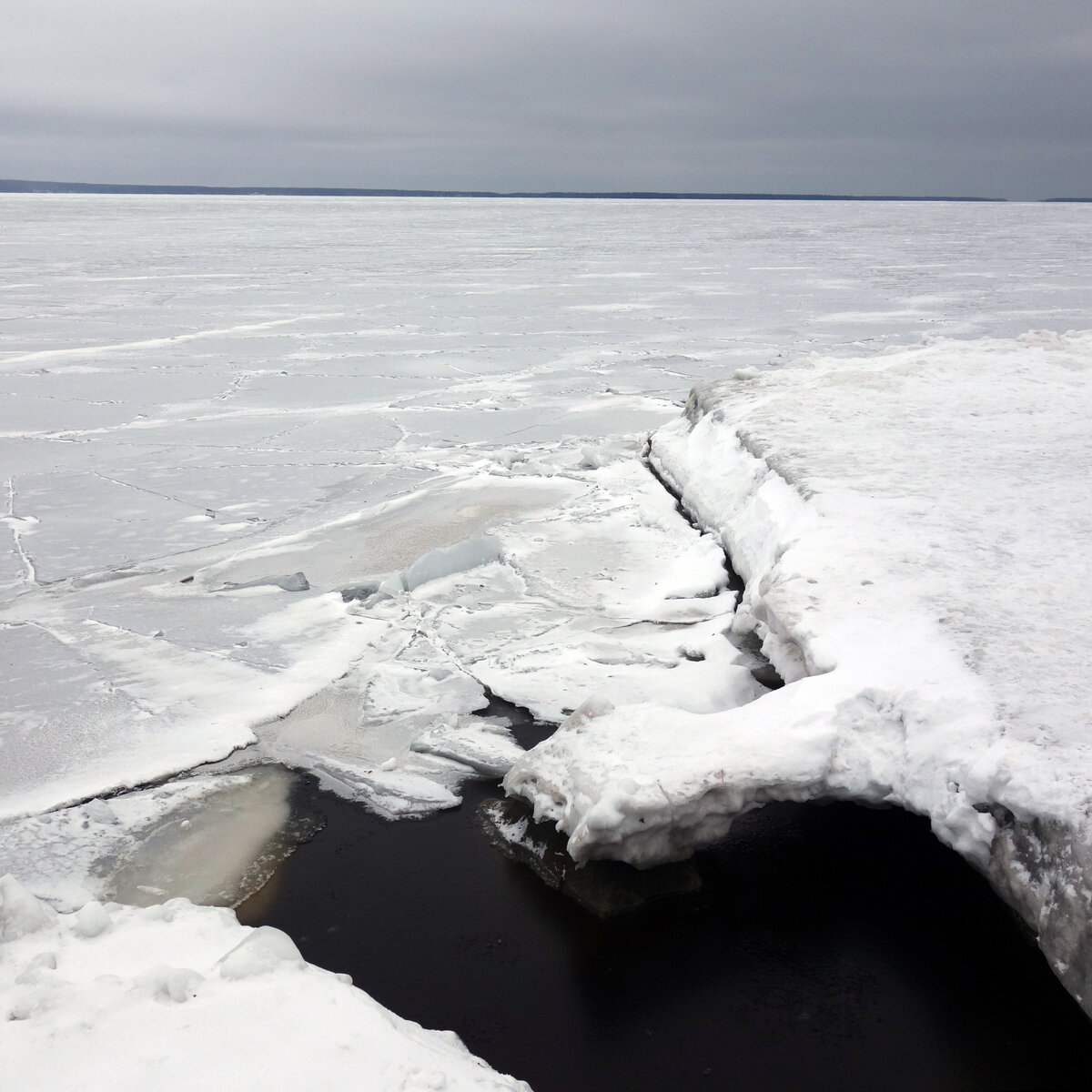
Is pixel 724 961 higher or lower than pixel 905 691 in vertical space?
lower

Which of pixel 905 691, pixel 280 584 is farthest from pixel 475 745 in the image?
pixel 280 584

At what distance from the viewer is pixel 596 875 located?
10.1 feet

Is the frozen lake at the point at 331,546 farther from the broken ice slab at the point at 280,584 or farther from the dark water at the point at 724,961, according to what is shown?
the dark water at the point at 724,961

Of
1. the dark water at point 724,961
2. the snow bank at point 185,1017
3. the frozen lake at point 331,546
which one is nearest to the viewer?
the snow bank at point 185,1017

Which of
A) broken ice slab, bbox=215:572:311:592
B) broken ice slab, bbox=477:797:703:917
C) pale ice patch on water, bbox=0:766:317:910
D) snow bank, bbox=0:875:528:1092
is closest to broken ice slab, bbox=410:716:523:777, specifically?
broken ice slab, bbox=477:797:703:917

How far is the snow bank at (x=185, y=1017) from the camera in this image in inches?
83.1

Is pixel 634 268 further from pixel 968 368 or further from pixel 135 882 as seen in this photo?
pixel 135 882

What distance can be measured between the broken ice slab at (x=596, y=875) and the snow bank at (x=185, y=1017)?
2.35ft

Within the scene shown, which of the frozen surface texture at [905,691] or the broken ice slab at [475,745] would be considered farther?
the broken ice slab at [475,745]

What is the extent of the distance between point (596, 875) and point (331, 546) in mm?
3156

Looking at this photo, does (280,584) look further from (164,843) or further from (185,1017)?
(185,1017)

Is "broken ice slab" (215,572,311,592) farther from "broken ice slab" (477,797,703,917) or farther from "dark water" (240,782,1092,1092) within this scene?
"broken ice slab" (477,797,703,917)

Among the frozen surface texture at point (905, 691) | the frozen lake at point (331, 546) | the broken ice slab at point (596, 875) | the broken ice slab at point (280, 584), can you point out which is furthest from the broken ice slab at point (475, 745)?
the broken ice slab at point (280, 584)

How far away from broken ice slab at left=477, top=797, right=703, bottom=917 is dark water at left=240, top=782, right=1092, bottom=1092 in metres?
0.04
